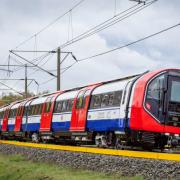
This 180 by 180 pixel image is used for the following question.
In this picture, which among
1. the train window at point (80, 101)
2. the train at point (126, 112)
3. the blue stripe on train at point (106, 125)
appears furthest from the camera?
the train window at point (80, 101)

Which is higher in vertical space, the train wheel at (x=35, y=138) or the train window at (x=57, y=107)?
the train window at (x=57, y=107)

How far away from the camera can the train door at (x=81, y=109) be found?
22156 millimetres

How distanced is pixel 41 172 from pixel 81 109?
230 inches

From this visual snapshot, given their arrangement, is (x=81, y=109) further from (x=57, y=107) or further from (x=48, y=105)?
(x=48, y=105)

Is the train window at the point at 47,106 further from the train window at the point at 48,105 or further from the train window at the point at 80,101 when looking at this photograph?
the train window at the point at 80,101

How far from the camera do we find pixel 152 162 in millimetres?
13117

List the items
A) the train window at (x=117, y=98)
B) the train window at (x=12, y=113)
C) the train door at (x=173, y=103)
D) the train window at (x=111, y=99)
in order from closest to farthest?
the train door at (x=173, y=103) → the train window at (x=117, y=98) → the train window at (x=111, y=99) → the train window at (x=12, y=113)

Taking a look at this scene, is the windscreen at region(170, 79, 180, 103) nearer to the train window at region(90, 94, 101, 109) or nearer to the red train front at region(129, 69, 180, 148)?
the red train front at region(129, 69, 180, 148)

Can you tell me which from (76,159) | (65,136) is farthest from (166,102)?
(65,136)

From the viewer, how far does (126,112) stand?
18344mm

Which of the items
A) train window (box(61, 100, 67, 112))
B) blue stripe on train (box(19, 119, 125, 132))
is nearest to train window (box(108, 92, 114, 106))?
blue stripe on train (box(19, 119, 125, 132))

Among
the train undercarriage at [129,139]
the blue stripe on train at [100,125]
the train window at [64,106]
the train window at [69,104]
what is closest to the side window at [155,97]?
the train undercarriage at [129,139]

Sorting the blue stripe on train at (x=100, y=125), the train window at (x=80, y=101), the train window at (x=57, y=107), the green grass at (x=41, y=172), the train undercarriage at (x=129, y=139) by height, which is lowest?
the green grass at (x=41, y=172)

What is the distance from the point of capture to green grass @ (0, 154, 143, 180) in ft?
47.7
